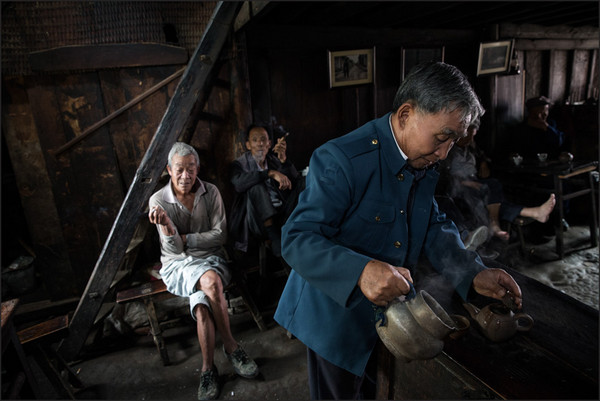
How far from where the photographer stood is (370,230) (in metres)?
1.81

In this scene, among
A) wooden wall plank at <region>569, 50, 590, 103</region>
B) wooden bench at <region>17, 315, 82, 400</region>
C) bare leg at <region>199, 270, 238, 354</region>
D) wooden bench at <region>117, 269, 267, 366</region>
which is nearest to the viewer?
wooden bench at <region>17, 315, 82, 400</region>

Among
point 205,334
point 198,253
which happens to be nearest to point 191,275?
point 198,253

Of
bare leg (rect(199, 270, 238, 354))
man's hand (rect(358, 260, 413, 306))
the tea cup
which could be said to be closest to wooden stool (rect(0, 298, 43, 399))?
bare leg (rect(199, 270, 238, 354))

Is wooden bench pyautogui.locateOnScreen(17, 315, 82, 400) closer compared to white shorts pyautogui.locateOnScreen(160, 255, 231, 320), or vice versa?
wooden bench pyautogui.locateOnScreen(17, 315, 82, 400)

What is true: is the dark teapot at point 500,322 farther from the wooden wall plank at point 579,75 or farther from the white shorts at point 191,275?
the wooden wall plank at point 579,75

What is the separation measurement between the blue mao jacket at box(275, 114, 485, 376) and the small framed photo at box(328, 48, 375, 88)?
3.52 metres

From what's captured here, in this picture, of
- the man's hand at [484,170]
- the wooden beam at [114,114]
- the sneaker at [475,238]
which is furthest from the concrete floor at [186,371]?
the man's hand at [484,170]

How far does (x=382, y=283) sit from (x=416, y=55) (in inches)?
213

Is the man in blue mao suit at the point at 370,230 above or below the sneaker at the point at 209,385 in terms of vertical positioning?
above

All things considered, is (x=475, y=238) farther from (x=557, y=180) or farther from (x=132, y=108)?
(x=132, y=108)

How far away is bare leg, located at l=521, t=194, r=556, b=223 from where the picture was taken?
14.9 feet

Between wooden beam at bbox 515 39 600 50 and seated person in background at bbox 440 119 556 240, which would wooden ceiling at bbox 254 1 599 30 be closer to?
wooden beam at bbox 515 39 600 50

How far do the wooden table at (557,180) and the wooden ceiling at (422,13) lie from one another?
244 centimetres

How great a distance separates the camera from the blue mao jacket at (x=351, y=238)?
1.55 m
